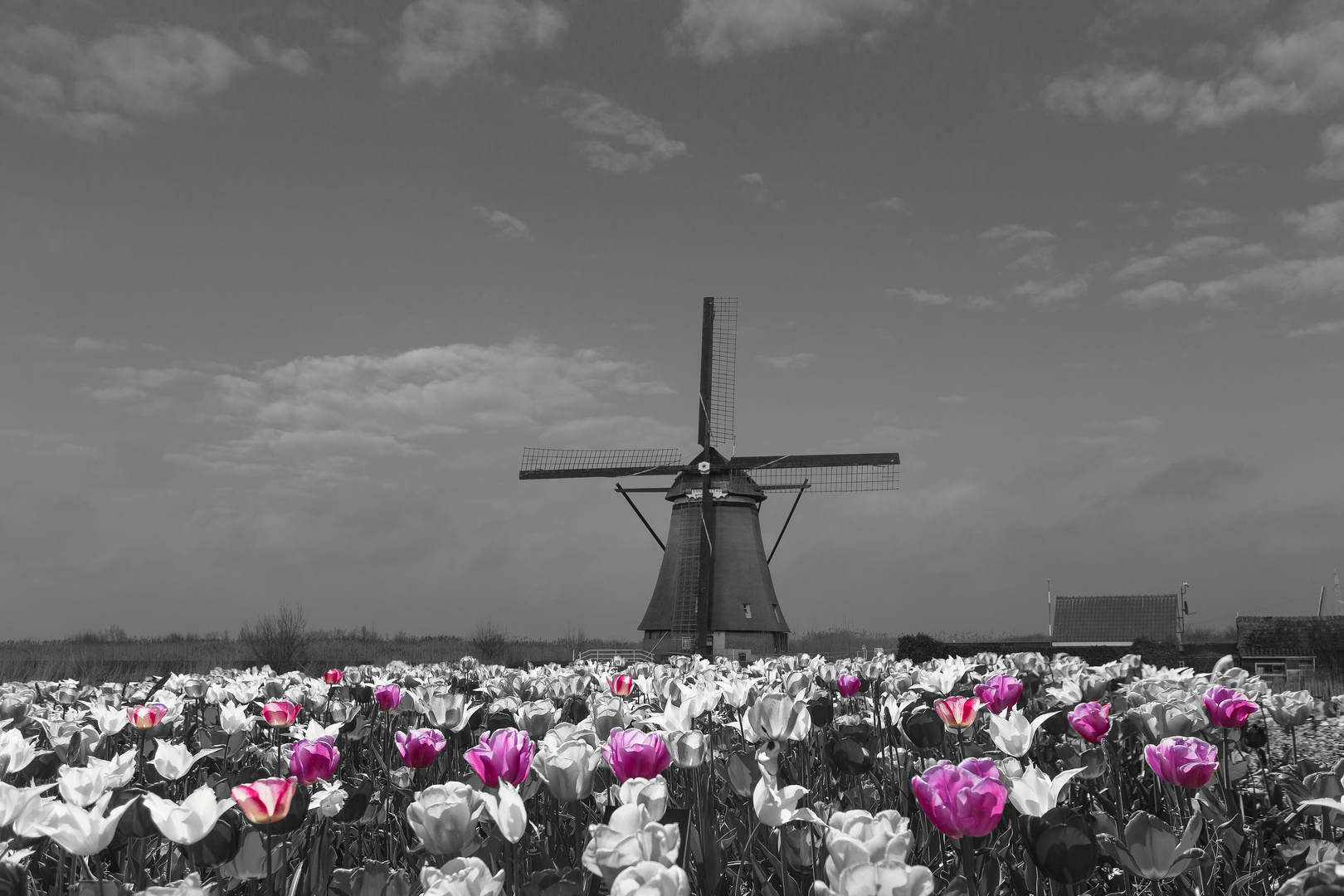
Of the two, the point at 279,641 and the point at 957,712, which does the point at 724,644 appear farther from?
the point at 957,712

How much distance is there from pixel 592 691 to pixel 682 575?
2249 centimetres

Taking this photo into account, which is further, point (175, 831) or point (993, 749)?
point (993, 749)

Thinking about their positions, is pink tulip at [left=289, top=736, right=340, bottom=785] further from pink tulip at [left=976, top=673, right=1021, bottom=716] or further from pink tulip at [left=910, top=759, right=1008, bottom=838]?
pink tulip at [left=976, top=673, right=1021, bottom=716]

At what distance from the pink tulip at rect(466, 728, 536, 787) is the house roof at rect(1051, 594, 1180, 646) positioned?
40.5 m

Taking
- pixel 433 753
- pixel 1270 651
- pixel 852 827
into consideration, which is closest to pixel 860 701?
pixel 433 753

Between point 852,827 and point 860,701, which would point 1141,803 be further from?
point 852,827

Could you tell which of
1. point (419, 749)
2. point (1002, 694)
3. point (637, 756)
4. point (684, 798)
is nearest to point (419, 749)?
point (419, 749)

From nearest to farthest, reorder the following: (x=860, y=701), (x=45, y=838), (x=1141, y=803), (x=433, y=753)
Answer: (x=45, y=838) → (x=433, y=753) → (x=1141, y=803) → (x=860, y=701)

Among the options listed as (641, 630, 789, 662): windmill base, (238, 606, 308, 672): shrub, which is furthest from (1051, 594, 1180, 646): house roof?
(238, 606, 308, 672): shrub

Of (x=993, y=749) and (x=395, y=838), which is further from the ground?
(x=993, y=749)

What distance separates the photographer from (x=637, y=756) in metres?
2.67

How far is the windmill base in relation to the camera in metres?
27.6

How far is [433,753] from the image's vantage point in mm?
3195

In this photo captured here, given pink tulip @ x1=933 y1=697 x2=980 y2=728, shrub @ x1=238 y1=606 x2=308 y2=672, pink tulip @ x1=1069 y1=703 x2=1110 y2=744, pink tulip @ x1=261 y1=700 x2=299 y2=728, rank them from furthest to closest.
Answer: shrub @ x1=238 y1=606 x2=308 y2=672 → pink tulip @ x1=261 y1=700 x2=299 y2=728 → pink tulip @ x1=933 y1=697 x2=980 y2=728 → pink tulip @ x1=1069 y1=703 x2=1110 y2=744
